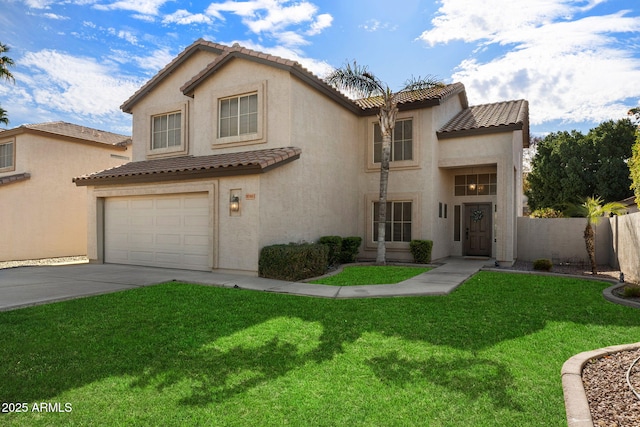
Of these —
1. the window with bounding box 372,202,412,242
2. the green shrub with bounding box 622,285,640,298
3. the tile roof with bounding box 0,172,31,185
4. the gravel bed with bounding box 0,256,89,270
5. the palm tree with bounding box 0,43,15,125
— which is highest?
the palm tree with bounding box 0,43,15,125

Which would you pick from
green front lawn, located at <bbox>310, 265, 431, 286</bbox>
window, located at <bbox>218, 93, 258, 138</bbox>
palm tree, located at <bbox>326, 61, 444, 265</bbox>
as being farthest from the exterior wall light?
palm tree, located at <bbox>326, 61, 444, 265</bbox>

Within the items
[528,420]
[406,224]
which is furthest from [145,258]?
[528,420]

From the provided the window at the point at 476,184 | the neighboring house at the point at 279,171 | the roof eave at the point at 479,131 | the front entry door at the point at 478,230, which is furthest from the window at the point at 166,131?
the front entry door at the point at 478,230

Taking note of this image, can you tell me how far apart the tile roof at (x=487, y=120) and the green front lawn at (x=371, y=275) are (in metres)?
5.71

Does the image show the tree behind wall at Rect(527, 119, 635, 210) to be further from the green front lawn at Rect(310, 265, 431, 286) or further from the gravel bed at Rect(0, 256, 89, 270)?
the gravel bed at Rect(0, 256, 89, 270)

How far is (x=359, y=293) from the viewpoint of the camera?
8.34 meters

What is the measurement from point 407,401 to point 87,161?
2131 cm

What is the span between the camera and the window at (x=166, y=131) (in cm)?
1479

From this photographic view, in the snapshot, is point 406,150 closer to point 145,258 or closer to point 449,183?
point 449,183

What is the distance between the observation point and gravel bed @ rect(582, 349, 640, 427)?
3.25m

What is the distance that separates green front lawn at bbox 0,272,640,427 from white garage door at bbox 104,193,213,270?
4.46 metres

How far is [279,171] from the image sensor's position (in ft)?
37.5

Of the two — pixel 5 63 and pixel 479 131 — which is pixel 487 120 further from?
pixel 5 63

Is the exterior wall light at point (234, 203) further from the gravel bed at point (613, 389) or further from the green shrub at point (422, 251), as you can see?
the gravel bed at point (613, 389)
